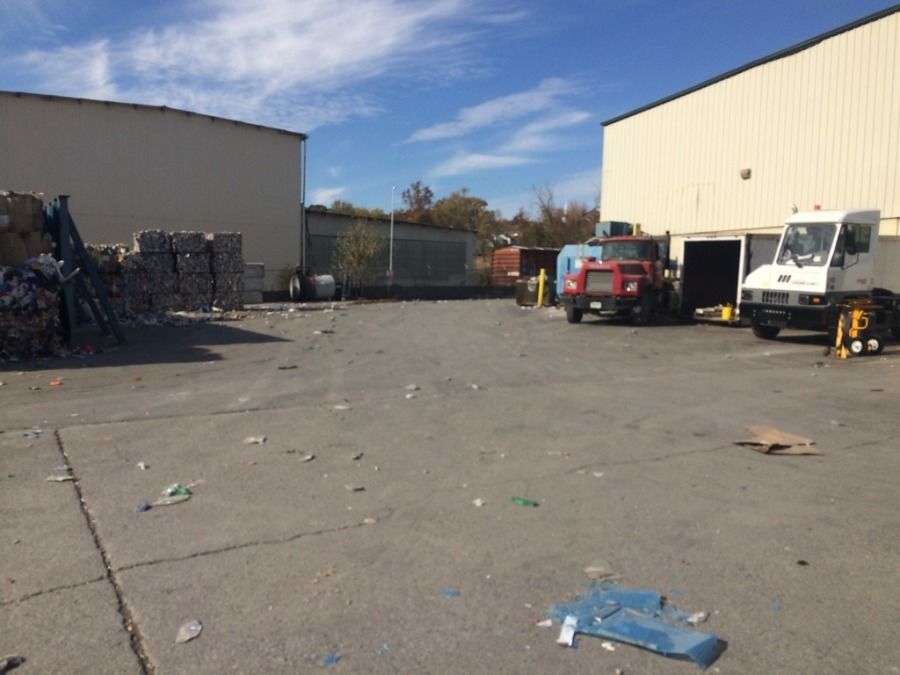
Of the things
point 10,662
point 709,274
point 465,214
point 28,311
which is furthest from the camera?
point 465,214

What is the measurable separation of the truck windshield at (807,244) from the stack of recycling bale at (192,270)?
1843 cm

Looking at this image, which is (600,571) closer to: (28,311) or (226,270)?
(28,311)

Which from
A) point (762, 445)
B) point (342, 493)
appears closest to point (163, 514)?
point (342, 493)

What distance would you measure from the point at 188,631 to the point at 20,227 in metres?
12.5

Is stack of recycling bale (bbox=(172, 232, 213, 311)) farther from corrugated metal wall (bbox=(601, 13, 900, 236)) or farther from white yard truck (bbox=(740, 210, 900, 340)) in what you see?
white yard truck (bbox=(740, 210, 900, 340))

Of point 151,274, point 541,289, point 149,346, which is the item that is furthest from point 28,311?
point 541,289

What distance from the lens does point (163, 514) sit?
4.98 metres

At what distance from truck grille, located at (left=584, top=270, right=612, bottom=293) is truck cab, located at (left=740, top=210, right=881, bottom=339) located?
468cm

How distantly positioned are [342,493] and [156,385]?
19.1ft

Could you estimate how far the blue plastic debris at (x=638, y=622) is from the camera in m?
3.30

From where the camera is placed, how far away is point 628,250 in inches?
864

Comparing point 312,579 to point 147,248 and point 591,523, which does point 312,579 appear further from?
point 147,248

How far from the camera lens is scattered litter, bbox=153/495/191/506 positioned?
5.19 meters

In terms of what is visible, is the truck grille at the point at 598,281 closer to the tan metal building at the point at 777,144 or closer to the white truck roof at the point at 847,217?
the tan metal building at the point at 777,144
